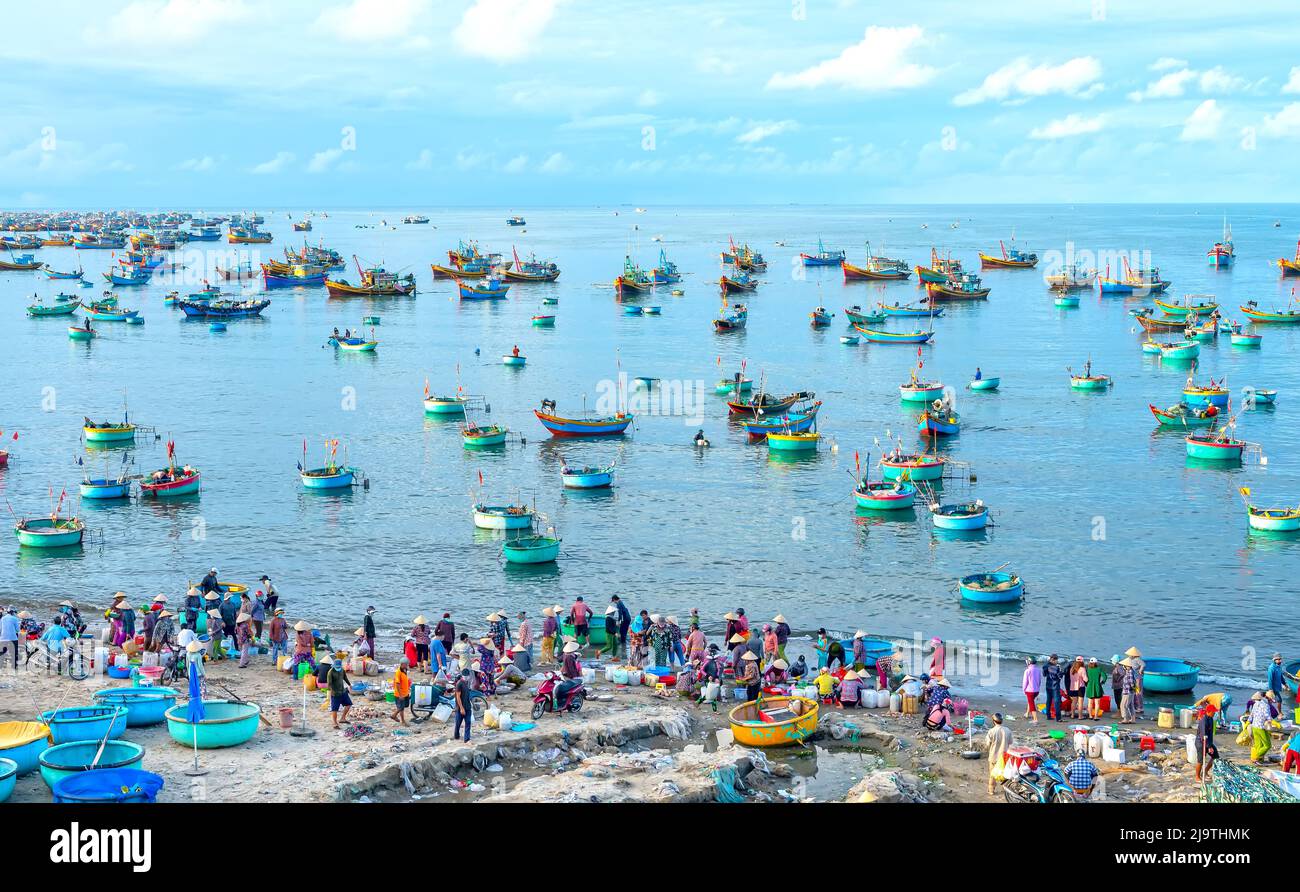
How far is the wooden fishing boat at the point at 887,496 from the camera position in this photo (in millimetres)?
49062

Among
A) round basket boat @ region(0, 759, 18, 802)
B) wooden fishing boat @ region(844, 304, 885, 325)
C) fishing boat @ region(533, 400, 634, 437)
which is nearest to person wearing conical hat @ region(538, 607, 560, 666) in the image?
round basket boat @ region(0, 759, 18, 802)

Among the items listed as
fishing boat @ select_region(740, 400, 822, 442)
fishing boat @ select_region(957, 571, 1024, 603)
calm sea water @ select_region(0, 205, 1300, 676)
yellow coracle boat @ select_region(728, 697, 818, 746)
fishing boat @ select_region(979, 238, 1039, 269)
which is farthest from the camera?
fishing boat @ select_region(979, 238, 1039, 269)

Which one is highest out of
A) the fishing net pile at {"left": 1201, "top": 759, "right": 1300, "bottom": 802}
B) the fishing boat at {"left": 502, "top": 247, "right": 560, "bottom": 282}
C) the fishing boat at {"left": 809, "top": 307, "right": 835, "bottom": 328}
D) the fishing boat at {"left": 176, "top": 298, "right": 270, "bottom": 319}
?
the fishing boat at {"left": 502, "top": 247, "right": 560, "bottom": 282}

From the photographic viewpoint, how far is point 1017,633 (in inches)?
1403

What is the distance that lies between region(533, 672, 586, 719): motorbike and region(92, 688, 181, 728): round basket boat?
622 cm

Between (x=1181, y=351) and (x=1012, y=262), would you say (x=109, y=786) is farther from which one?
(x=1012, y=262)

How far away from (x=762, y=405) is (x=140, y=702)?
160 ft

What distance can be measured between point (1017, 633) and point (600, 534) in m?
16.3

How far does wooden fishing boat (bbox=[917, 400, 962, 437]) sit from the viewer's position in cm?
6309

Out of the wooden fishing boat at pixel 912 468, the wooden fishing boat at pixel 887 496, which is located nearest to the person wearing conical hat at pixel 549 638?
the wooden fishing boat at pixel 887 496

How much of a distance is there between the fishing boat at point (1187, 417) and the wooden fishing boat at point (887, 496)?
74.8 feet

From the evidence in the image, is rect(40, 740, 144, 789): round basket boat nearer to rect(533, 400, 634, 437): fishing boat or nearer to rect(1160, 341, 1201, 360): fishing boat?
rect(533, 400, 634, 437): fishing boat
